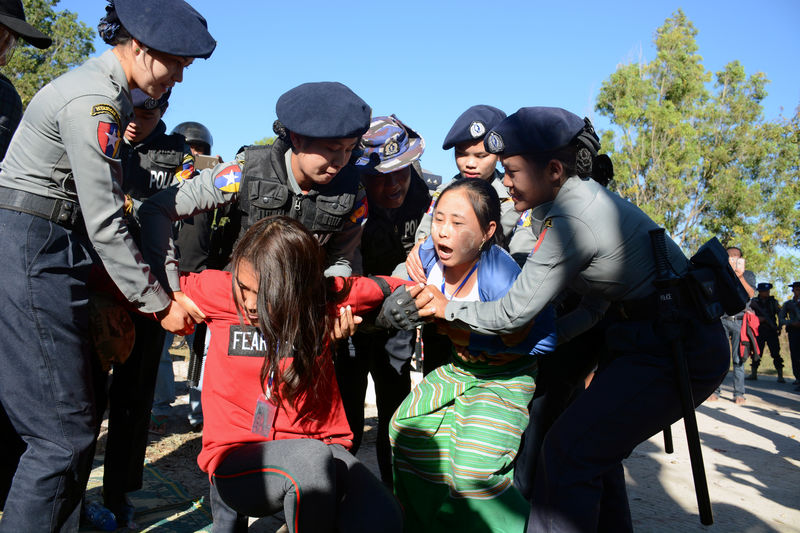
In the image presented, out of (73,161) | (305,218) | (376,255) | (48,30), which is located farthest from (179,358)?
(48,30)

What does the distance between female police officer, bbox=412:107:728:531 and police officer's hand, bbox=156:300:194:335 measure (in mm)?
990

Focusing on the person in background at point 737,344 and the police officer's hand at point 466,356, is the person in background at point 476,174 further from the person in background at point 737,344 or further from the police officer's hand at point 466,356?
the person in background at point 737,344

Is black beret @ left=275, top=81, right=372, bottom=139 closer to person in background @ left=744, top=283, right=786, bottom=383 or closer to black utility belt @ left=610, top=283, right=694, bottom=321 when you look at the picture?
black utility belt @ left=610, top=283, right=694, bottom=321

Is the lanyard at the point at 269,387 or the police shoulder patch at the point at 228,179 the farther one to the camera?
the police shoulder patch at the point at 228,179

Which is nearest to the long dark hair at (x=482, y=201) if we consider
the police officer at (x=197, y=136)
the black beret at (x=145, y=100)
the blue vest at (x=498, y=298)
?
the blue vest at (x=498, y=298)

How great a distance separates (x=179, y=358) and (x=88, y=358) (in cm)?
799

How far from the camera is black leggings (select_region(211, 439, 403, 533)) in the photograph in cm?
211

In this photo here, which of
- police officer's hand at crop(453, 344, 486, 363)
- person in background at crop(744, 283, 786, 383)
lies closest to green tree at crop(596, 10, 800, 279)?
person in background at crop(744, 283, 786, 383)

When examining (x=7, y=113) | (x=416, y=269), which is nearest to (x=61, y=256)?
(x=7, y=113)

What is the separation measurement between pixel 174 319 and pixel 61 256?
481 millimetres

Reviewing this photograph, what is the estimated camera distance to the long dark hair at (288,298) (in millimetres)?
2312

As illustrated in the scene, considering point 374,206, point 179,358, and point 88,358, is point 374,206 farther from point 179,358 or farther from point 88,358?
point 179,358

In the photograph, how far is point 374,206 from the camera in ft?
13.4

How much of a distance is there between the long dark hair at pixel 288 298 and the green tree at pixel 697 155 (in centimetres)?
2421
